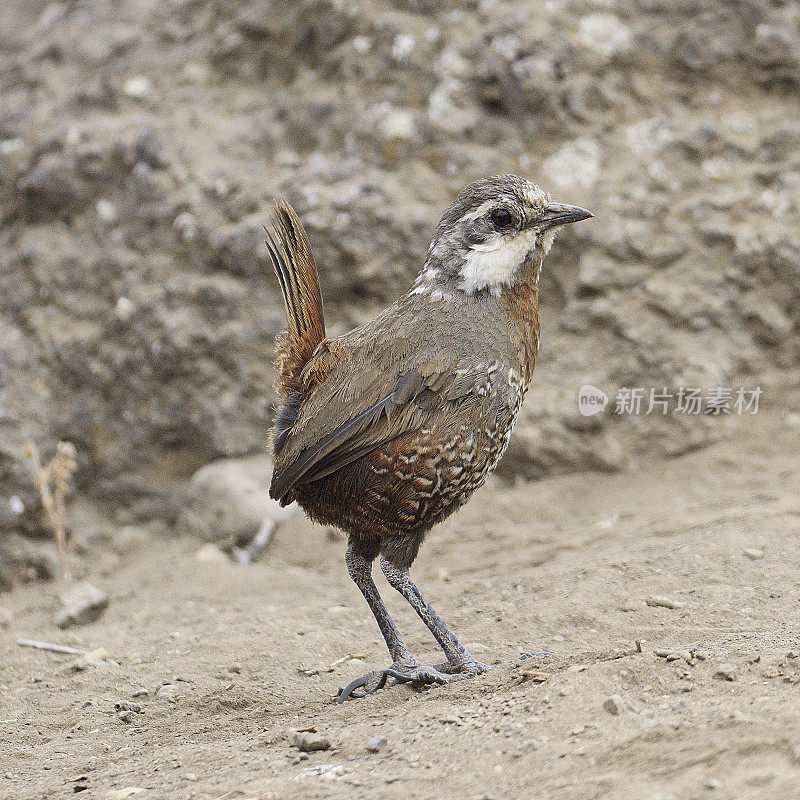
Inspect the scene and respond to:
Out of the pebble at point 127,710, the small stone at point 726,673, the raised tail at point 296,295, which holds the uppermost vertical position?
the raised tail at point 296,295

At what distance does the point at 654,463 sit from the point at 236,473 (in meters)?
2.60

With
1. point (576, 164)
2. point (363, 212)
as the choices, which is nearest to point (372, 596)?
point (363, 212)

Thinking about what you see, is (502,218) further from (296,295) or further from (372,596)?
(372,596)

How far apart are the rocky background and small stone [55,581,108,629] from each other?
89 centimetres

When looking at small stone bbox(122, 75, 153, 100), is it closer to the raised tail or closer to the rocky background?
the rocky background

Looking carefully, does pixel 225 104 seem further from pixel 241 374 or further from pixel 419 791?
pixel 419 791

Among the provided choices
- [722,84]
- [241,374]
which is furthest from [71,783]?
[722,84]

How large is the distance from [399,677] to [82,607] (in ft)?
7.68

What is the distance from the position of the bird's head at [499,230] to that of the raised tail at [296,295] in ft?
1.71

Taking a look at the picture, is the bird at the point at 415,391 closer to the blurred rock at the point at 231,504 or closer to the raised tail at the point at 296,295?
the raised tail at the point at 296,295

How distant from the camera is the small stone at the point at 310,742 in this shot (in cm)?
269

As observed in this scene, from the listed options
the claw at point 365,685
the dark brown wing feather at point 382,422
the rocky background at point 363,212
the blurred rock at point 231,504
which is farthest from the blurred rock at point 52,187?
the claw at point 365,685

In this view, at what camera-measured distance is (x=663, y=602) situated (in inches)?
148

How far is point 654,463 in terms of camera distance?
18.7 ft
